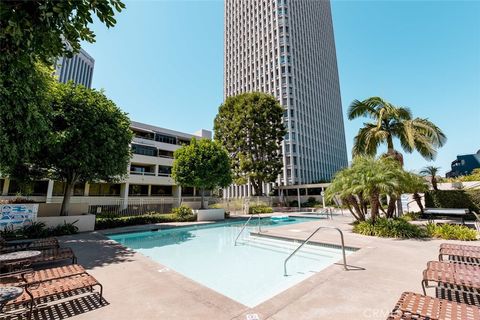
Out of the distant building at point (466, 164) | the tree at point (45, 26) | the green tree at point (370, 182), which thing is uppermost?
the distant building at point (466, 164)

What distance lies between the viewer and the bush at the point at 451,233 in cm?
907

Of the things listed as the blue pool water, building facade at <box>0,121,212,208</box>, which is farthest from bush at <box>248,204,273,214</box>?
the blue pool water

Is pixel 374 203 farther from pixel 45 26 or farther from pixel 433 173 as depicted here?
pixel 45 26

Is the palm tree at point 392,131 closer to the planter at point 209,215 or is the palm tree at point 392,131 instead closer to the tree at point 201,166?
the tree at point 201,166

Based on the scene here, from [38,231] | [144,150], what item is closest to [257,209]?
[144,150]

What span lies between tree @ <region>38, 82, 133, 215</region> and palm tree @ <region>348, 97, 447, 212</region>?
51.9 ft

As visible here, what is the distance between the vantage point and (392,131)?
14.3 metres

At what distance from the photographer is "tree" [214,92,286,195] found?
31281mm

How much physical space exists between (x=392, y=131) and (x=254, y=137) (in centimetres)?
1906

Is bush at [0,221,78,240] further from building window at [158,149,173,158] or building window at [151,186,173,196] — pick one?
building window at [158,149,173,158]

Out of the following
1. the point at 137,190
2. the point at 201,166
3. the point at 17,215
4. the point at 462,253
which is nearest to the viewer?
the point at 462,253

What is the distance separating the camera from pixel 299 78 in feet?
171

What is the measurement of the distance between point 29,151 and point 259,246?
11.9 metres

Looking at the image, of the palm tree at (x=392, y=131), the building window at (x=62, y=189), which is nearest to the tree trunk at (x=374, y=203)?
the palm tree at (x=392, y=131)
